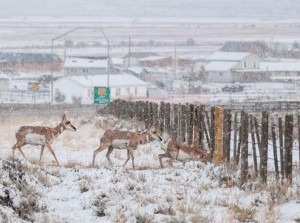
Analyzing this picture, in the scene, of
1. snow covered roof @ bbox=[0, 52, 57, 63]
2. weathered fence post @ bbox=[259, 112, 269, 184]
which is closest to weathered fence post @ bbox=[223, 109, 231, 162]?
weathered fence post @ bbox=[259, 112, 269, 184]

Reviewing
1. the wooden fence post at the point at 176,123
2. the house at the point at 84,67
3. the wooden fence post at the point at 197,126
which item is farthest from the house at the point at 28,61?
the wooden fence post at the point at 197,126

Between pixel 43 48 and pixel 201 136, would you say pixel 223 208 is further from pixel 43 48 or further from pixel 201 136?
pixel 43 48

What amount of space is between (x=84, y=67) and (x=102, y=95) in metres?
52.4

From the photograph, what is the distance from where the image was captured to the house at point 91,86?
9694 centimetres

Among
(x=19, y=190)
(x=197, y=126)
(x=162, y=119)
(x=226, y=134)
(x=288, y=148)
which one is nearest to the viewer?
(x=19, y=190)

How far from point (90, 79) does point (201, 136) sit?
83540mm

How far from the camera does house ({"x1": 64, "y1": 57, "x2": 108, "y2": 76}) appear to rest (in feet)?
404

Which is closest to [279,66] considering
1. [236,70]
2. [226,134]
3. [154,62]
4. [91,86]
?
[236,70]

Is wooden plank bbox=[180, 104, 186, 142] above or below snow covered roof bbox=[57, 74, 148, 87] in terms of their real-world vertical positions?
below

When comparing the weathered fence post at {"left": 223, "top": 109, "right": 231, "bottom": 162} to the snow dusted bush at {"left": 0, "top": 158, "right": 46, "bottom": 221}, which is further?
the weathered fence post at {"left": 223, "top": 109, "right": 231, "bottom": 162}

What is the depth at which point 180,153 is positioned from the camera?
15.7 metres

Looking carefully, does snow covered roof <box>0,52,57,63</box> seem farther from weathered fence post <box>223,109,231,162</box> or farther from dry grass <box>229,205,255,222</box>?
dry grass <box>229,205,255,222</box>

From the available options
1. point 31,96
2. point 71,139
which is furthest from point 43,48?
point 71,139

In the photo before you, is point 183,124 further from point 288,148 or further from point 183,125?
point 288,148
